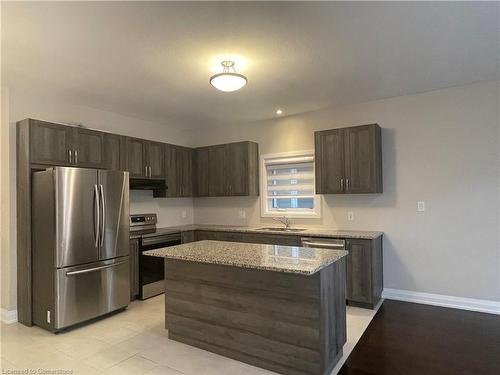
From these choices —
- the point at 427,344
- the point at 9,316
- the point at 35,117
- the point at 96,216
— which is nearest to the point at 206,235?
the point at 96,216

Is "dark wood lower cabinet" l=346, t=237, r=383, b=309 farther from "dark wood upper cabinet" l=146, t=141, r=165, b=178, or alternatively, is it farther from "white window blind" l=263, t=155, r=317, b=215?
"dark wood upper cabinet" l=146, t=141, r=165, b=178

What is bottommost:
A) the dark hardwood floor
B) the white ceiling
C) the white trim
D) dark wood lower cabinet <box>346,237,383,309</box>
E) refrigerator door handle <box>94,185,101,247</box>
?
the dark hardwood floor

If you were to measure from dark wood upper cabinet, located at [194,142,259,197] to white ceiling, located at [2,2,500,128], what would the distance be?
3.86 feet

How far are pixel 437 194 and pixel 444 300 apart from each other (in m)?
1.31

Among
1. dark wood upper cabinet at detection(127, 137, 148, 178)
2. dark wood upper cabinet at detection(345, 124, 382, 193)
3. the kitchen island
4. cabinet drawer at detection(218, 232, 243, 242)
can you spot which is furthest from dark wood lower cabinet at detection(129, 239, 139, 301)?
dark wood upper cabinet at detection(345, 124, 382, 193)

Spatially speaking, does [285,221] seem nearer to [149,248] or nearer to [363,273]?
[363,273]

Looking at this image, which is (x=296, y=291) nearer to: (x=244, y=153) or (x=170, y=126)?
(x=244, y=153)

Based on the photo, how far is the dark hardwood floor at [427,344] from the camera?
8.07 ft

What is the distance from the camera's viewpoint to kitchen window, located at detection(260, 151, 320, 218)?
15.8 feet

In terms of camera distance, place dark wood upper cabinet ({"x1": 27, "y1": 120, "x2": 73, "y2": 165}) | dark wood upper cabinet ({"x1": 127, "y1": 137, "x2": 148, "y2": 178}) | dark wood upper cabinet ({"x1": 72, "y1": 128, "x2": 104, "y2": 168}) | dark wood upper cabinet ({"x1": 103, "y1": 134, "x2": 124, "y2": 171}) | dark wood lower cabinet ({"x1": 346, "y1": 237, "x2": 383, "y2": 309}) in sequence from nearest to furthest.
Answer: dark wood upper cabinet ({"x1": 27, "y1": 120, "x2": 73, "y2": 165}) < dark wood lower cabinet ({"x1": 346, "y1": 237, "x2": 383, "y2": 309}) < dark wood upper cabinet ({"x1": 72, "y1": 128, "x2": 104, "y2": 168}) < dark wood upper cabinet ({"x1": 103, "y1": 134, "x2": 124, "y2": 171}) < dark wood upper cabinet ({"x1": 127, "y1": 137, "x2": 148, "y2": 178})

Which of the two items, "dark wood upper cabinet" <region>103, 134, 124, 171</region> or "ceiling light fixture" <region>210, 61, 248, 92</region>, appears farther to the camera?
"dark wood upper cabinet" <region>103, 134, 124, 171</region>

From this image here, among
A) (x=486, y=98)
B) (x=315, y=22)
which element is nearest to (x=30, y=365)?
(x=315, y=22)

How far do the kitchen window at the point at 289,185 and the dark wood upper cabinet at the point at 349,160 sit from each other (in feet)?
1.52

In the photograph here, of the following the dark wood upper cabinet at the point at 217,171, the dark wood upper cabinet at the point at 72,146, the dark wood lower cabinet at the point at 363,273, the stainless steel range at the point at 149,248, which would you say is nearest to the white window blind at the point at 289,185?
the dark wood upper cabinet at the point at 217,171
